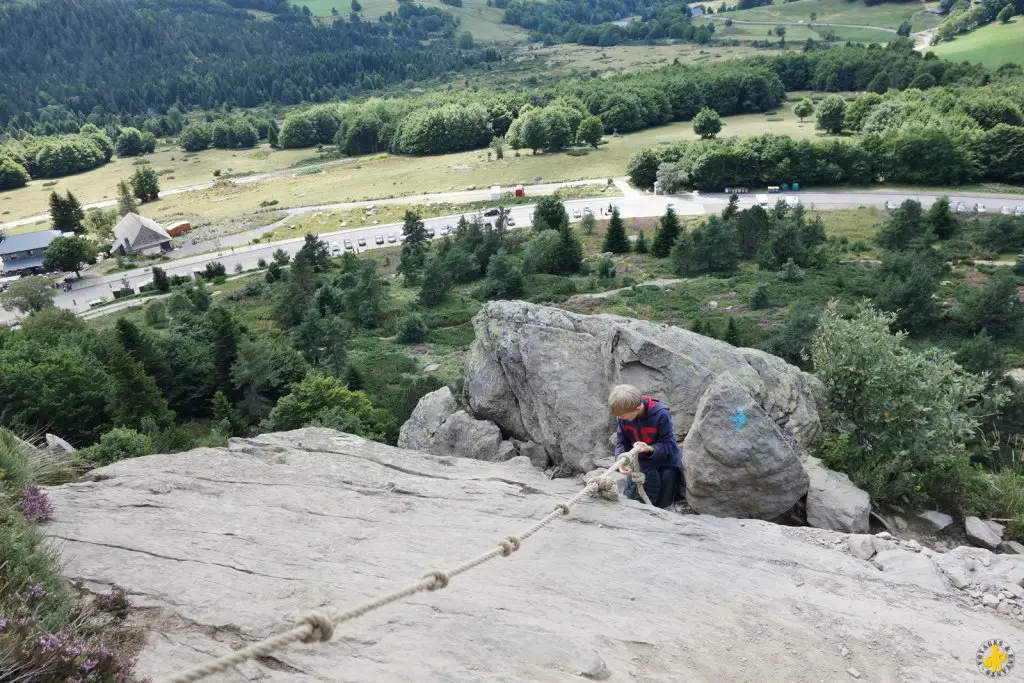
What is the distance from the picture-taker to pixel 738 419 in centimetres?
1026

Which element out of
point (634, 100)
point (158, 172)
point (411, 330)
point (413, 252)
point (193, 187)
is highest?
point (634, 100)

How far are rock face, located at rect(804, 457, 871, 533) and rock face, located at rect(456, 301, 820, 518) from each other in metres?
0.44

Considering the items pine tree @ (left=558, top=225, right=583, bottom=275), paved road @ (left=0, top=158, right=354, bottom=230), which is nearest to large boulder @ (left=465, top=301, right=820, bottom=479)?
pine tree @ (left=558, top=225, right=583, bottom=275)

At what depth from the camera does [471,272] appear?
61438mm

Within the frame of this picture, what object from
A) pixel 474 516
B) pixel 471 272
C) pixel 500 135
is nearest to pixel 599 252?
pixel 471 272

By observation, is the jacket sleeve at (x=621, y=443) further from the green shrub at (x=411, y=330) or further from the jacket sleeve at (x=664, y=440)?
the green shrub at (x=411, y=330)

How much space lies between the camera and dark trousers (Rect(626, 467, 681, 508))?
34.7 ft

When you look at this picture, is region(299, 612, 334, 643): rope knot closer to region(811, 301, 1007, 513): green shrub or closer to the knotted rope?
the knotted rope

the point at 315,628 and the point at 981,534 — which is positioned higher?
the point at 315,628

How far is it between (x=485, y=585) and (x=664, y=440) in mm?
3769

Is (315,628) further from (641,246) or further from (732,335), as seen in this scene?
(641,246)

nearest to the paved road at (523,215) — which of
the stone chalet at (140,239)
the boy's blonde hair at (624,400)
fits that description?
the stone chalet at (140,239)

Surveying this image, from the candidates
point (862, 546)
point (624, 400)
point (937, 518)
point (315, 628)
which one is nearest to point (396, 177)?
point (624, 400)

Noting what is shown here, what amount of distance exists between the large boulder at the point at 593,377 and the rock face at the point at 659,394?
2cm
